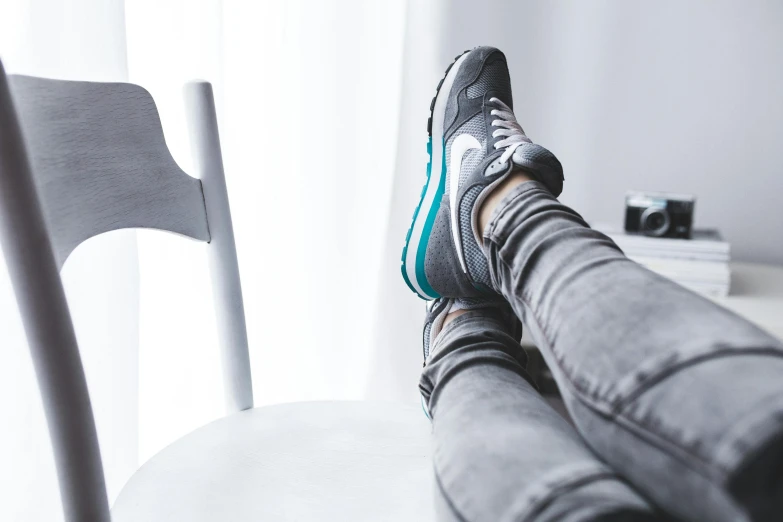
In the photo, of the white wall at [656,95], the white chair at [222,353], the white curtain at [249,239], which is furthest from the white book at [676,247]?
the white chair at [222,353]

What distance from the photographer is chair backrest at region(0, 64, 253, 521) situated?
1.55 feet

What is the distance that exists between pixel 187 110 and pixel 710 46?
112 cm

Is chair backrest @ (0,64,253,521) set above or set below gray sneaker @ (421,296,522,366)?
above

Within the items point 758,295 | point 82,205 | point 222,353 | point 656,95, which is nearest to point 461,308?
point 222,353

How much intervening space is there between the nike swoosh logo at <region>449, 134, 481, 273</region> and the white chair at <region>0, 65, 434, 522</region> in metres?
→ 0.20

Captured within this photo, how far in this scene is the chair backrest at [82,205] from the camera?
1.55ft

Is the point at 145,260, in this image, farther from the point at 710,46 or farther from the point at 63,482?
the point at 710,46

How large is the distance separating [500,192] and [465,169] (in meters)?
0.16

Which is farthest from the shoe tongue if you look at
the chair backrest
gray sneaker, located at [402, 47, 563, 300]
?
the chair backrest

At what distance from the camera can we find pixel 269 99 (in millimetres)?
1104

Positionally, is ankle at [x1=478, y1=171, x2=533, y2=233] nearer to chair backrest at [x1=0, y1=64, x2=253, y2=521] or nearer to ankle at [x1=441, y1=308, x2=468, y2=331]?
ankle at [x1=441, y1=308, x2=468, y2=331]

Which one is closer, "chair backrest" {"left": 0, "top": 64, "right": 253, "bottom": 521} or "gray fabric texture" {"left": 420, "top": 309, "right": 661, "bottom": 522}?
"gray fabric texture" {"left": 420, "top": 309, "right": 661, "bottom": 522}

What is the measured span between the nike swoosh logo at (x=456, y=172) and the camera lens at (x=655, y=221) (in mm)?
463

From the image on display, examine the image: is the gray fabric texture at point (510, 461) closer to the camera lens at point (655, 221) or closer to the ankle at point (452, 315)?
the ankle at point (452, 315)
